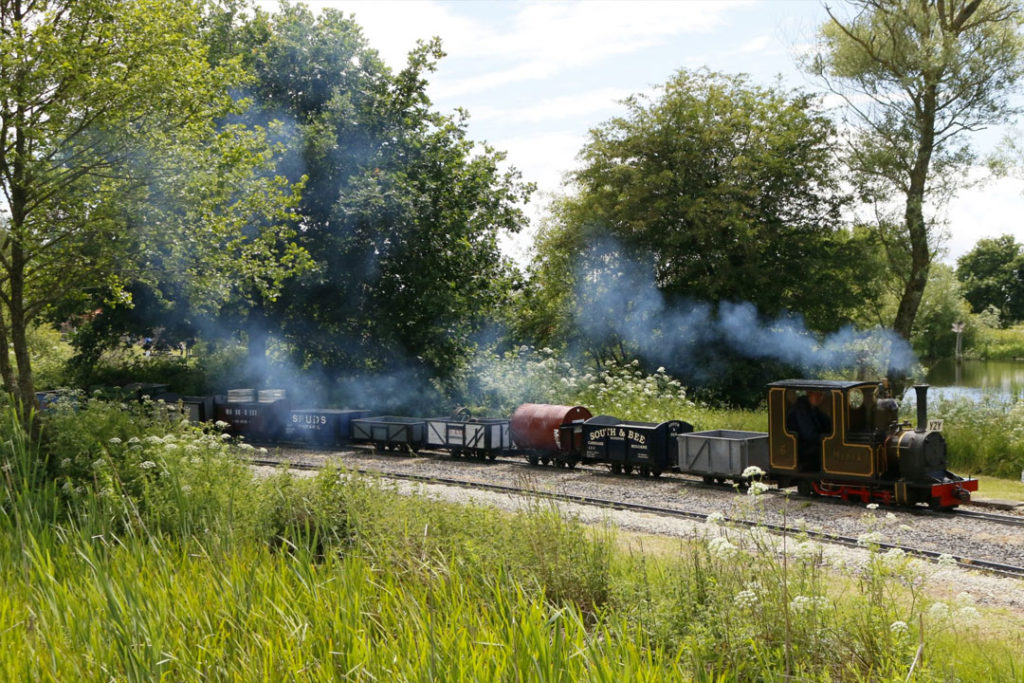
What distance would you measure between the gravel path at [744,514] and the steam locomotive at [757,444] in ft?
1.55

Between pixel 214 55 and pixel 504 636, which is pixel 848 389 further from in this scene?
pixel 214 55

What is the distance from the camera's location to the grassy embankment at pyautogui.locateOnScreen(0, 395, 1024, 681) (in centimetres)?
466

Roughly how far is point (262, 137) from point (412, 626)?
19.0m

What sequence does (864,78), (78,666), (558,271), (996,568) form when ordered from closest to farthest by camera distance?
(78,666), (996,568), (864,78), (558,271)

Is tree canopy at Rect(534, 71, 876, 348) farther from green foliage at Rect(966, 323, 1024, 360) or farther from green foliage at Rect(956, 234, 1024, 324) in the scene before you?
green foliage at Rect(956, 234, 1024, 324)

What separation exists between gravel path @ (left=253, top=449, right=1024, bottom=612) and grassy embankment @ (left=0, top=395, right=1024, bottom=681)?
658mm

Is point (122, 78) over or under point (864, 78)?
under

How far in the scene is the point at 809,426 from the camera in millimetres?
15898

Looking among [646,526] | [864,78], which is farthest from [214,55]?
[646,526]

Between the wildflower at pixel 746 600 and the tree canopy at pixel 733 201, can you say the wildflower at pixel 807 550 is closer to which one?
the wildflower at pixel 746 600

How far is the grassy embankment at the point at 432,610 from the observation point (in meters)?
4.66

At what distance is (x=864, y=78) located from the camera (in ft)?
93.2

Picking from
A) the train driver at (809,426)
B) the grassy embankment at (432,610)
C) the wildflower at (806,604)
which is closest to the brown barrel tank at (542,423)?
the train driver at (809,426)

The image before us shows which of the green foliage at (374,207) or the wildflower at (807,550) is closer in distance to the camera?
the wildflower at (807,550)
